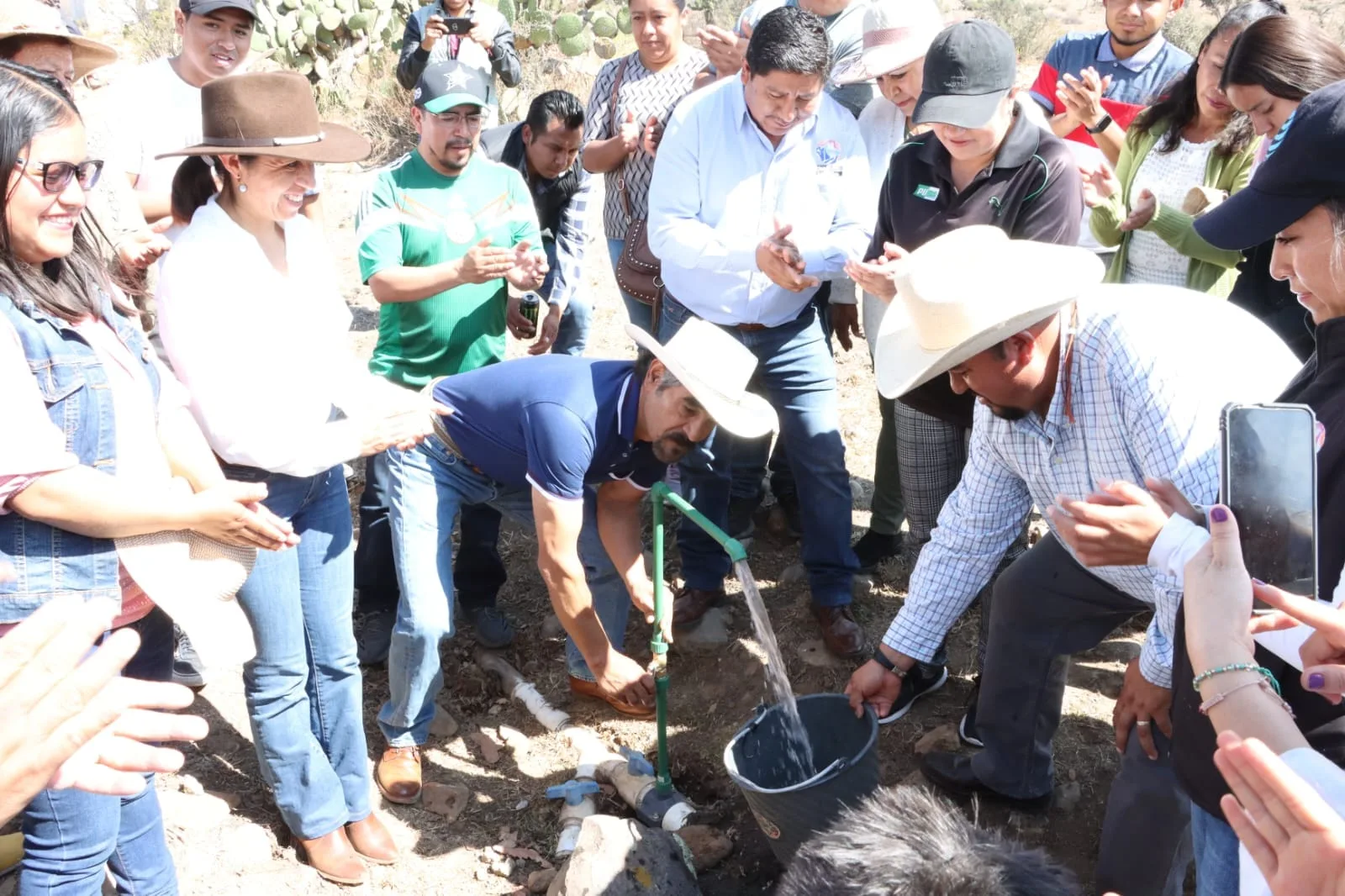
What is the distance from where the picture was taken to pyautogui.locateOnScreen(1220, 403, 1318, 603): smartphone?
1.75 metres

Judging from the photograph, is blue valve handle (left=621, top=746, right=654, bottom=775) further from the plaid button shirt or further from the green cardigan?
the green cardigan

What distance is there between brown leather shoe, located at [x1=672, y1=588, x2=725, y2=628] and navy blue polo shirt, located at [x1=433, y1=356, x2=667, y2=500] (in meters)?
0.97

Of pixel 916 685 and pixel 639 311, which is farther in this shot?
pixel 639 311

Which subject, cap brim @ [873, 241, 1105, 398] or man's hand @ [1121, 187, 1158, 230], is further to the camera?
man's hand @ [1121, 187, 1158, 230]

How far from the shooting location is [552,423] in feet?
10.00

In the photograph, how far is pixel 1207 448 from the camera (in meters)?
2.34

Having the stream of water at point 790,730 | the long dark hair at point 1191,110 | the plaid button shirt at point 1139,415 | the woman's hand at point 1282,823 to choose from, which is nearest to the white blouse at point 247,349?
the stream of water at point 790,730

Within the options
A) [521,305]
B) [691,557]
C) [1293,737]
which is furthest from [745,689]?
[1293,737]

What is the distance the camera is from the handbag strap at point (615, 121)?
15.6 ft

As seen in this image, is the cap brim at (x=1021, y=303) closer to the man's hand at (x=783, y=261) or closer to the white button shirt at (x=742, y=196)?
the man's hand at (x=783, y=261)

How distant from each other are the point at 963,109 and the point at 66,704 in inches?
108

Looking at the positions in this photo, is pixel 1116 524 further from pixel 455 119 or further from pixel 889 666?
pixel 455 119

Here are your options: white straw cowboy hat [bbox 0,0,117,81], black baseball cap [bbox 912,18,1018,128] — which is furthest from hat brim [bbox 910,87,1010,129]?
white straw cowboy hat [bbox 0,0,117,81]

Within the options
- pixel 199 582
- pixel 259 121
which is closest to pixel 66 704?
pixel 199 582
